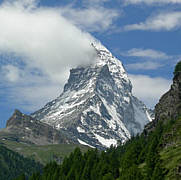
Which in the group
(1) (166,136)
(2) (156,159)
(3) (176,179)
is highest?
(1) (166,136)

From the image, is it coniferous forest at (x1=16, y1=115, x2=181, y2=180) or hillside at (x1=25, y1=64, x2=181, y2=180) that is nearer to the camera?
hillside at (x1=25, y1=64, x2=181, y2=180)

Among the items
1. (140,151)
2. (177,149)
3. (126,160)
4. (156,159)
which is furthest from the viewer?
(140,151)

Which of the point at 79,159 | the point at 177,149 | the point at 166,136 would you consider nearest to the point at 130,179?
the point at 177,149

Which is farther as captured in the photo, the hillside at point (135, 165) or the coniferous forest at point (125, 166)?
the coniferous forest at point (125, 166)

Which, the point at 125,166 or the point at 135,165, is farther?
the point at 125,166

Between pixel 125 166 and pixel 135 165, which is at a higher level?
pixel 125 166

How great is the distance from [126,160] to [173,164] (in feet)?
85.2

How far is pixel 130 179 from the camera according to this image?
106m

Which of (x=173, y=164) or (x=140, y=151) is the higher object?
(x=140, y=151)

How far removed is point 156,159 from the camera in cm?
11331

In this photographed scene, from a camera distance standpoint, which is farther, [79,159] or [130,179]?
[79,159]

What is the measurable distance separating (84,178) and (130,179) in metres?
36.6

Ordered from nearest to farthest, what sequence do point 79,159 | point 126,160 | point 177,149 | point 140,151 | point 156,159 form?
point 156,159
point 177,149
point 126,160
point 140,151
point 79,159

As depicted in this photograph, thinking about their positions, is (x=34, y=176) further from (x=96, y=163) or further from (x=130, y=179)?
(x=130, y=179)
